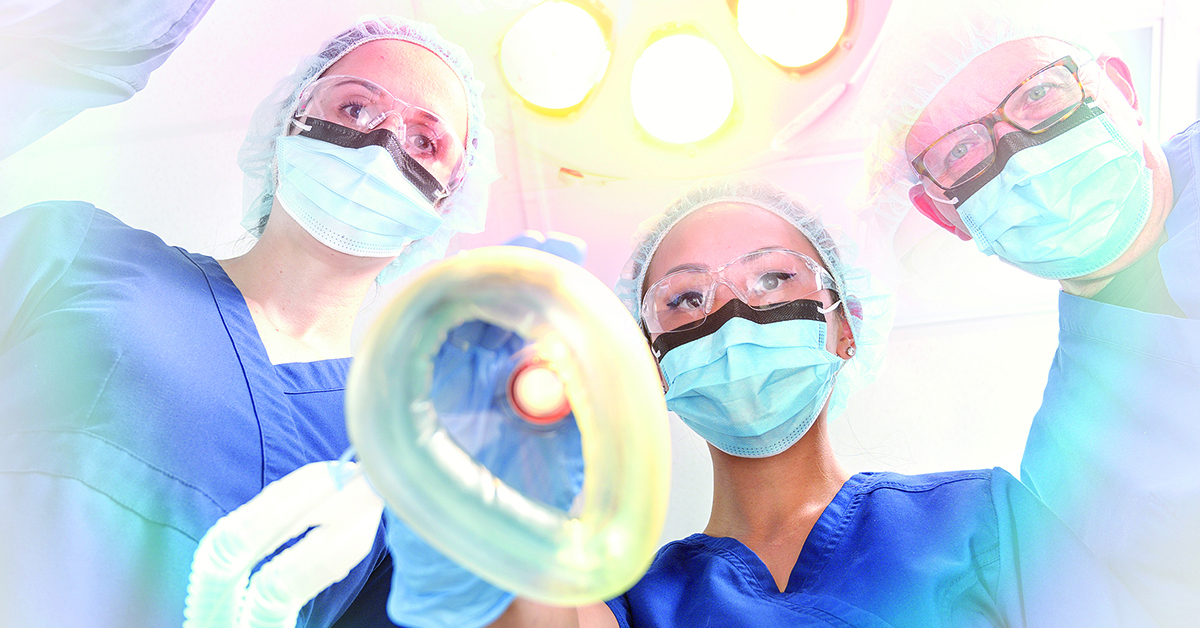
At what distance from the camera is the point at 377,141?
144 centimetres

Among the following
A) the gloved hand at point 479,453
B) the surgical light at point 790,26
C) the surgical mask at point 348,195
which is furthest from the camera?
the surgical light at point 790,26

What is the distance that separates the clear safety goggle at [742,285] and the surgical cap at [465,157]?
51 centimetres

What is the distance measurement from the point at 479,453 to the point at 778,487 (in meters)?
0.90

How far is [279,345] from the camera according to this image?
1.47 meters

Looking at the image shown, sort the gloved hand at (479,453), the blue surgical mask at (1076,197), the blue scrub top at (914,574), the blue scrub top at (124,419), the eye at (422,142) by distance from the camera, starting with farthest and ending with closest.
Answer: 1. the eye at (422,142)
2. the blue surgical mask at (1076,197)
3. the blue scrub top at (914,574)
4. the blue scrub top at (124,419)
5. the gloved hand at (479,453)

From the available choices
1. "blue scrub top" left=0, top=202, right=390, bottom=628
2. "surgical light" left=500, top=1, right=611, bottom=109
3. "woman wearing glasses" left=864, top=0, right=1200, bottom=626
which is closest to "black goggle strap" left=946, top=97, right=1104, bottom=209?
"woman wearing glasses" left=864, top=0, right=1200, bottom=626

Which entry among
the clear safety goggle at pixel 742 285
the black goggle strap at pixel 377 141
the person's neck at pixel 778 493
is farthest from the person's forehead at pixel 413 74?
the person's neck at pixel 778 493

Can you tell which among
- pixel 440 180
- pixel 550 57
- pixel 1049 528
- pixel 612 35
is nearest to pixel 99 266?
pixel 440 180

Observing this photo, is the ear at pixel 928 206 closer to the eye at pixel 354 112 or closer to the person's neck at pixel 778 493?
the person's neck at pixel 778 493

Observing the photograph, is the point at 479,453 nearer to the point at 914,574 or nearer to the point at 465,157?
the point at 914,574

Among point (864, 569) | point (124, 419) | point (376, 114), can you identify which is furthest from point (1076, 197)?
point (124, 419)

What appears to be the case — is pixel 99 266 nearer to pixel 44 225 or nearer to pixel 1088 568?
pixel 44 225

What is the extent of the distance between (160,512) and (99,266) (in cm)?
51

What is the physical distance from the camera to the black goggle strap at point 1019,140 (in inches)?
52.4
